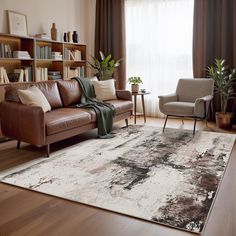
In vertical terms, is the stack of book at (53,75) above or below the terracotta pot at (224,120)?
above

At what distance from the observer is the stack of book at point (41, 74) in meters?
4.91

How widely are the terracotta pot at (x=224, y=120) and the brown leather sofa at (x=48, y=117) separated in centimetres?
175

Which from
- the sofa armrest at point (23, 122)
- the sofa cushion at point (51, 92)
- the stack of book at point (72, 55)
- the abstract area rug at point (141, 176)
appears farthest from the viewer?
the stack of book at point (72, 55)

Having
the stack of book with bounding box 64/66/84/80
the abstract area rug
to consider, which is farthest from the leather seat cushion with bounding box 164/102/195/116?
the stack of book with bounding box 64/66/84/80

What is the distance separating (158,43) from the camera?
5.87 m

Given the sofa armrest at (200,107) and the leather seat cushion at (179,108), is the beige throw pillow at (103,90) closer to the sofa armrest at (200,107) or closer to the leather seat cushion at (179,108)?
the leather seat cushion at (179,108)

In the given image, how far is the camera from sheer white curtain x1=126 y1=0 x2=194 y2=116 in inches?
222

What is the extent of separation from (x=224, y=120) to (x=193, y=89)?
29.0 inches

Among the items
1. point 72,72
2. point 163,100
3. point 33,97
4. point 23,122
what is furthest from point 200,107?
point 72,72

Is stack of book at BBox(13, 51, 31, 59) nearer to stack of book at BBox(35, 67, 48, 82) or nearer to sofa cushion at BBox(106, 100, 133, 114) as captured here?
stack of book at BBox(35, 67, 48, 82)

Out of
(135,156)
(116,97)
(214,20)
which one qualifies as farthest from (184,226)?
(214,20)

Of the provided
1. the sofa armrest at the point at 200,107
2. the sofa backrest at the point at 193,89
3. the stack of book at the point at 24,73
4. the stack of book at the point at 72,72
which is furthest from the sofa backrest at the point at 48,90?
the sofa backrest at the point at 193,89

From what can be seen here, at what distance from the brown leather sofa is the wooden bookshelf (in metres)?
0.76

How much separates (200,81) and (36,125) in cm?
294
